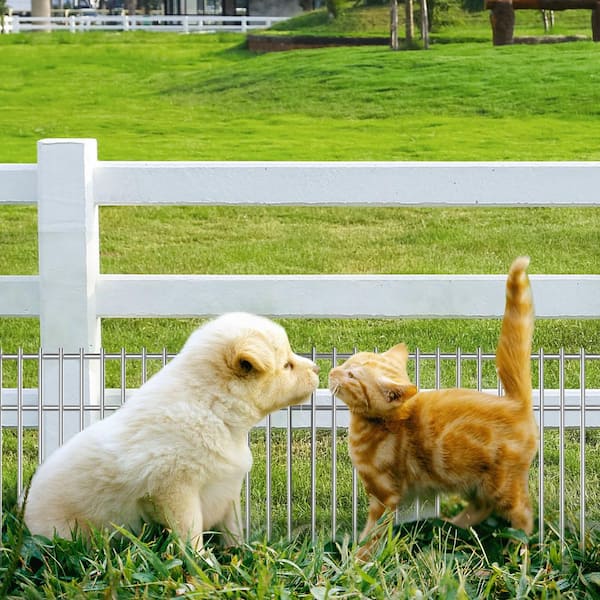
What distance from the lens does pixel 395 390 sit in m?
3.87

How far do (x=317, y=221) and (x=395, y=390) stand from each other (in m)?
9.15

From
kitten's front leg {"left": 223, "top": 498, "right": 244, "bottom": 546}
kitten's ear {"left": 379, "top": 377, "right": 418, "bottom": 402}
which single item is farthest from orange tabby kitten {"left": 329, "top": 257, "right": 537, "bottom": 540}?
kitten's front leg {"left": 223, "top": 498, "right": 244, "bottom": 546}

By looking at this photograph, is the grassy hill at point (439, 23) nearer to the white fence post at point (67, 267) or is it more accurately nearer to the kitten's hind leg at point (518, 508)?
the white fence post at point (67, 267)

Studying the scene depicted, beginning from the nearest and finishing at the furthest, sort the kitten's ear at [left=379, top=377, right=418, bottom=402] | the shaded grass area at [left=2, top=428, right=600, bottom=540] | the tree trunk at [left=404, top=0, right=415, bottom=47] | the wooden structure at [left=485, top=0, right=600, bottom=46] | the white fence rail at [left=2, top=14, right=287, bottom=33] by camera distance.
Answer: the kitten's ear at [left=379, top=377, right=418, bottom=402] → the shaded grass area at [left=2, top=428, right=600, bottom=540] → the wooden structure at [left=485, top=0, right=600, bottom=46] → the tree trunk at [left=404, top=0, right=415, bottom=47] → the white fence rail at [left=2, top=14, right=287, bottom=33]

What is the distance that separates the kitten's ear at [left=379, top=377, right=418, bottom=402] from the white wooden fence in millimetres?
1170

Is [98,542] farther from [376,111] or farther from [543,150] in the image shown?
[376,111]

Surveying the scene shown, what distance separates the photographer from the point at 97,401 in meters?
5.14

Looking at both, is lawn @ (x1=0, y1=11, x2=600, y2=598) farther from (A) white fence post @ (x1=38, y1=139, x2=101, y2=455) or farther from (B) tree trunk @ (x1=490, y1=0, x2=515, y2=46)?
(A) white fence post @ (x1=38, y1=139, x2=101, y2=455)

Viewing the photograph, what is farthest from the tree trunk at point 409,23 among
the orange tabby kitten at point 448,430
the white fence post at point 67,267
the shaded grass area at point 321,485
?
the orange tabby kitten at point 448,430

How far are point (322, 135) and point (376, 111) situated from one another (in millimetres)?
2514

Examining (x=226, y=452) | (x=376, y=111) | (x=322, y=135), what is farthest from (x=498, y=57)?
(x=226, y=452)

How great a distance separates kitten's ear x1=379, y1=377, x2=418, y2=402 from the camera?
3.87 metres

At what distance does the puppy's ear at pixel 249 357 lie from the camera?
12.0 feet

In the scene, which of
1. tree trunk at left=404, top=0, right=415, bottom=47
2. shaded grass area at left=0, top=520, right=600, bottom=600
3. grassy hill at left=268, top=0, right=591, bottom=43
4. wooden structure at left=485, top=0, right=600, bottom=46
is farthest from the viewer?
grassy hill at left=268, top=0, right=591, bottom=43
